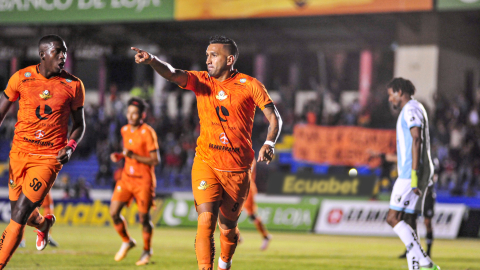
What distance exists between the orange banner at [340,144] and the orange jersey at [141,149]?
41.3 feet

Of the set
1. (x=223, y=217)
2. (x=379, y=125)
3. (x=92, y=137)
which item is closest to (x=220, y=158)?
(x=223, y=217)

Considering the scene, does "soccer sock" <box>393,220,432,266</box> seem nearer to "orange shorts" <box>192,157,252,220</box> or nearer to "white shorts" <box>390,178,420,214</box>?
"white shorts" <box>390,178,420,214</box>

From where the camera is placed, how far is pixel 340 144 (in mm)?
21641

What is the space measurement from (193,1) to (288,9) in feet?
10.5

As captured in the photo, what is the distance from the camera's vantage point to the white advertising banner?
16.3 metres

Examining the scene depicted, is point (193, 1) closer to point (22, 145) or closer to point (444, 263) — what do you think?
point (444, 263)

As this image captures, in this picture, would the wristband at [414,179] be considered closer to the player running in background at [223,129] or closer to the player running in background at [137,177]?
the player running in background at [223,129]

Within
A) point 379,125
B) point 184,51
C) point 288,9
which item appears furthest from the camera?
point 184,51

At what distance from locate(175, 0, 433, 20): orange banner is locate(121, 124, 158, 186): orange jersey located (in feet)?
35.2

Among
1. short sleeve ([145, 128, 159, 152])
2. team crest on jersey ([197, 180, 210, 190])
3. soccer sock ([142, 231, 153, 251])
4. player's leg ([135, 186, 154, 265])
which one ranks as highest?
team crest on jersey ([197, 180, 210, 190])

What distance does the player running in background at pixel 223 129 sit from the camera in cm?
617

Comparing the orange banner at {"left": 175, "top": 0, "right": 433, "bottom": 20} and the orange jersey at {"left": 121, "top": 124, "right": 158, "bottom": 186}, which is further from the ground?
the orange banner at {"left": 175, "top": 0, "right": 433, "bottom": 20}

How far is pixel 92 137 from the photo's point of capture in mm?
26656

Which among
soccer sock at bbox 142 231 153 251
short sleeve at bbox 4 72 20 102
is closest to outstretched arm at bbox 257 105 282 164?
short sleeve at bbox 4 72 20 102
